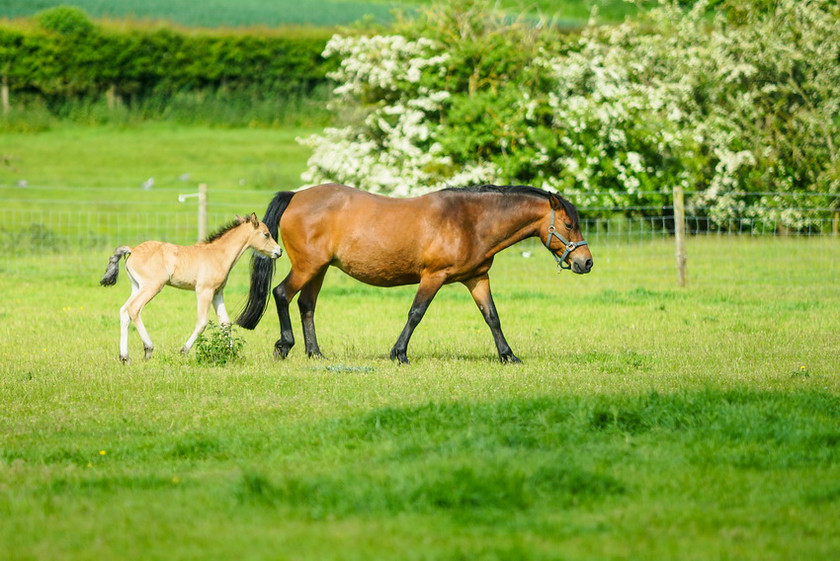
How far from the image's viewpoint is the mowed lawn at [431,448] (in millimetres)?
5219

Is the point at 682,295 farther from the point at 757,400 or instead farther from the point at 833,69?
the point at 833,69

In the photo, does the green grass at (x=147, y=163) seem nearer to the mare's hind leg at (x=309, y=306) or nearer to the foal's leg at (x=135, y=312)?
the mare's hind leg at (x=309, y=306)

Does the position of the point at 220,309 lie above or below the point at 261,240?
below

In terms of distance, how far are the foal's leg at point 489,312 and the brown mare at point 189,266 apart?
7.08 ft

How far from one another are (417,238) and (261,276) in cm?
181

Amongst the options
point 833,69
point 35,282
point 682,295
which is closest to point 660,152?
point 833,69

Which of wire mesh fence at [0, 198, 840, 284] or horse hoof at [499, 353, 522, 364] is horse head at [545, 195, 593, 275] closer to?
horse hoof at [499, 353, 522, 364]

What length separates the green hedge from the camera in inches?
1411

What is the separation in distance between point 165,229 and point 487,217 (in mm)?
15041

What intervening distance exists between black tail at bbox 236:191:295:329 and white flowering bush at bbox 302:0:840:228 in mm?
13540

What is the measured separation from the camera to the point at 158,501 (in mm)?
5832

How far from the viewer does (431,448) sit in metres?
6.83

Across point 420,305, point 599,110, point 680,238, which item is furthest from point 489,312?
point 599,110

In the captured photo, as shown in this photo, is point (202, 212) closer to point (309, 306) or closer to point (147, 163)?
point (309, 306)
